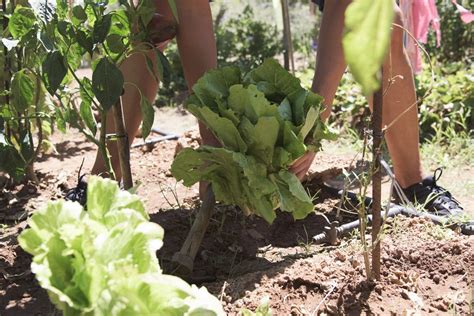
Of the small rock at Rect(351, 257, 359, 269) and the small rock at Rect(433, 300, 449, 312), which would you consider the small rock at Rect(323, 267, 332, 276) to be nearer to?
the small rock at Rect(351, 257, 359, 269)

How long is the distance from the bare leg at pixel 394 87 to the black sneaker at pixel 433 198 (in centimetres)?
3

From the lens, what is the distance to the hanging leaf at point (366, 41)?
2.37 ft

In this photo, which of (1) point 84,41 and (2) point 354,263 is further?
(2) point 354,263

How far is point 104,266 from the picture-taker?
116 cm

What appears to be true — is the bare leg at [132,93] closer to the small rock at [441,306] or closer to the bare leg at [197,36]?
the bare leg at [197,36]

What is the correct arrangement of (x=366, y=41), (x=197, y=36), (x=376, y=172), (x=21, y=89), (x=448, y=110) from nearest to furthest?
1. (x=366, y=41)
2. (x=376, y=172)
3. (x=21, y=89)
4. (x=197, y=36)
5. (x=448, y=110)

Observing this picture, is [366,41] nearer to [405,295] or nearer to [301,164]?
[405,295]

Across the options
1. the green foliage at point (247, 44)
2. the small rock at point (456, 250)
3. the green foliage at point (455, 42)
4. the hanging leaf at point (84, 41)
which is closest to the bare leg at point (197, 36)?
the hanging leaf at point (84, 41)

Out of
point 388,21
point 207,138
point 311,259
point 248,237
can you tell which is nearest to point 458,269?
point 311,259

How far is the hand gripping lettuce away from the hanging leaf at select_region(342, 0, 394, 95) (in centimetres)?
107

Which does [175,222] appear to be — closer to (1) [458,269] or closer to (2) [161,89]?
(1) [458,269]

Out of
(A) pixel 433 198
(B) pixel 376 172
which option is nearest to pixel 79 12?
(B) pixel 376 172

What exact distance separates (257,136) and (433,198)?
109cm

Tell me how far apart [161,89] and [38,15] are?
14.6 ft
